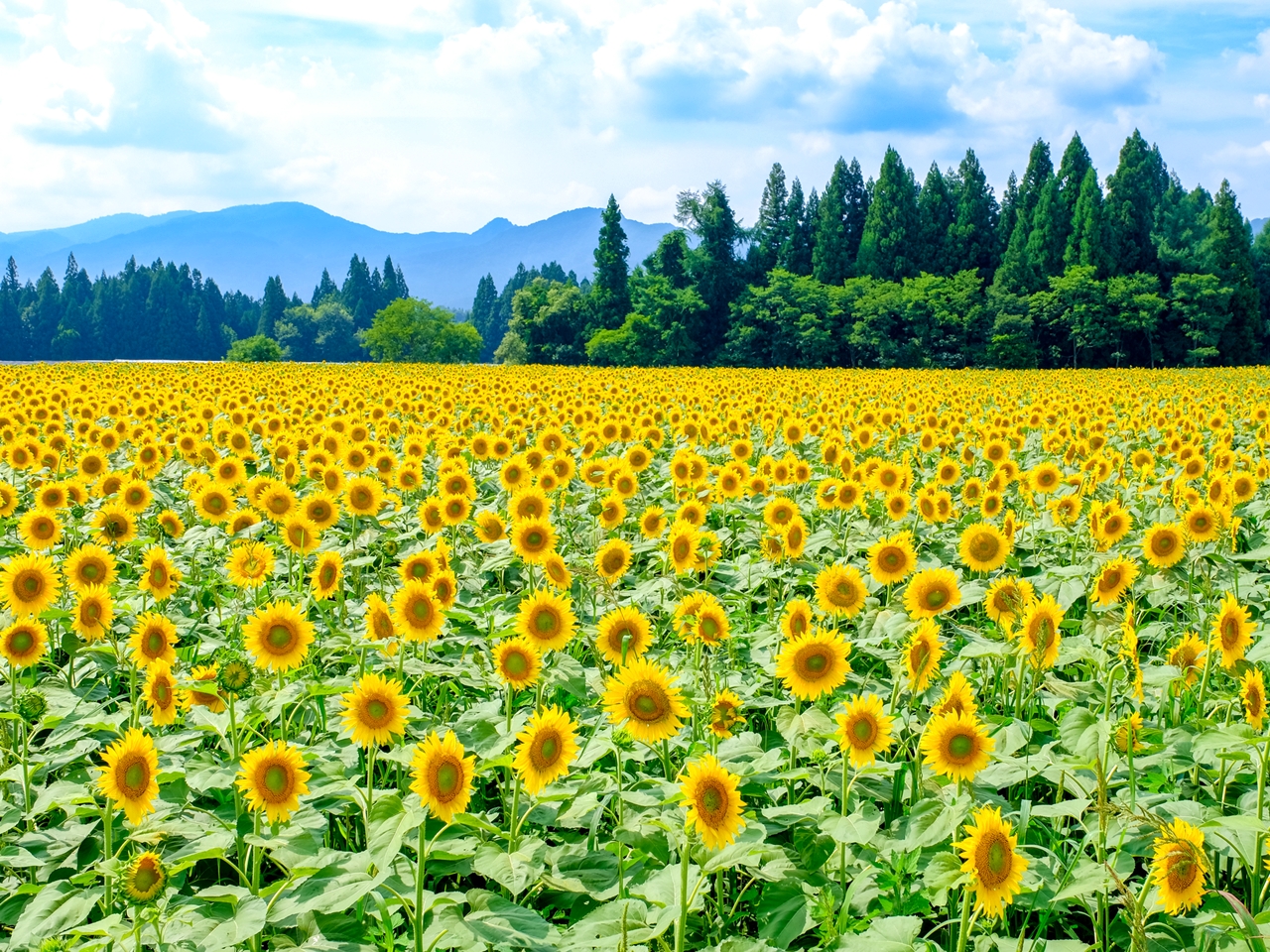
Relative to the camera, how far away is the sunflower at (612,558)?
4.35 m

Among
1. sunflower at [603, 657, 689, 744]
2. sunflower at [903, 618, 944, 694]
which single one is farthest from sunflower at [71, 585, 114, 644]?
sunflower at [903, 618, 944, 694]

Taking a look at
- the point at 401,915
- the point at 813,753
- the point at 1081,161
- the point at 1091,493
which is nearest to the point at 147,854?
the point at 401,915

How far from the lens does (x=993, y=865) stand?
7.23 ft

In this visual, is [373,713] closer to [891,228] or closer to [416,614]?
[416,614]

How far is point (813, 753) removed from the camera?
304 cm

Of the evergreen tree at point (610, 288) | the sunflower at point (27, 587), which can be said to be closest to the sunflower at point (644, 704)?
the sunflower at point (27, 587)

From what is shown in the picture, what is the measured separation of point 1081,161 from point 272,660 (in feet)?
257

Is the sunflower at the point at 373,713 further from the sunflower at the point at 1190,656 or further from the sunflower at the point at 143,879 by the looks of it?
the sunflower at the point at 1190,656

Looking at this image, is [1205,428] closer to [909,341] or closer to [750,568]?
[750,568]

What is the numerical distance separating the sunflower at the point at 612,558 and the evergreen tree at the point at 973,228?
71.6 metres

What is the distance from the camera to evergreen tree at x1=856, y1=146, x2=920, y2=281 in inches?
2800

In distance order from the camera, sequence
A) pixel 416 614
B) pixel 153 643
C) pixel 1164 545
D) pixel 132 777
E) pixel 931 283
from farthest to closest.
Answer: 1. pixel 931 283
2. pixel 1164 545
3. pixel 416 614
4. pixel 153 643
5. pixel 132 777

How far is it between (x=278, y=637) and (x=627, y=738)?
1366 mm

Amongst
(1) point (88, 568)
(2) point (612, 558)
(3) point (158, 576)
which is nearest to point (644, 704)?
(2) point (612, 558)
